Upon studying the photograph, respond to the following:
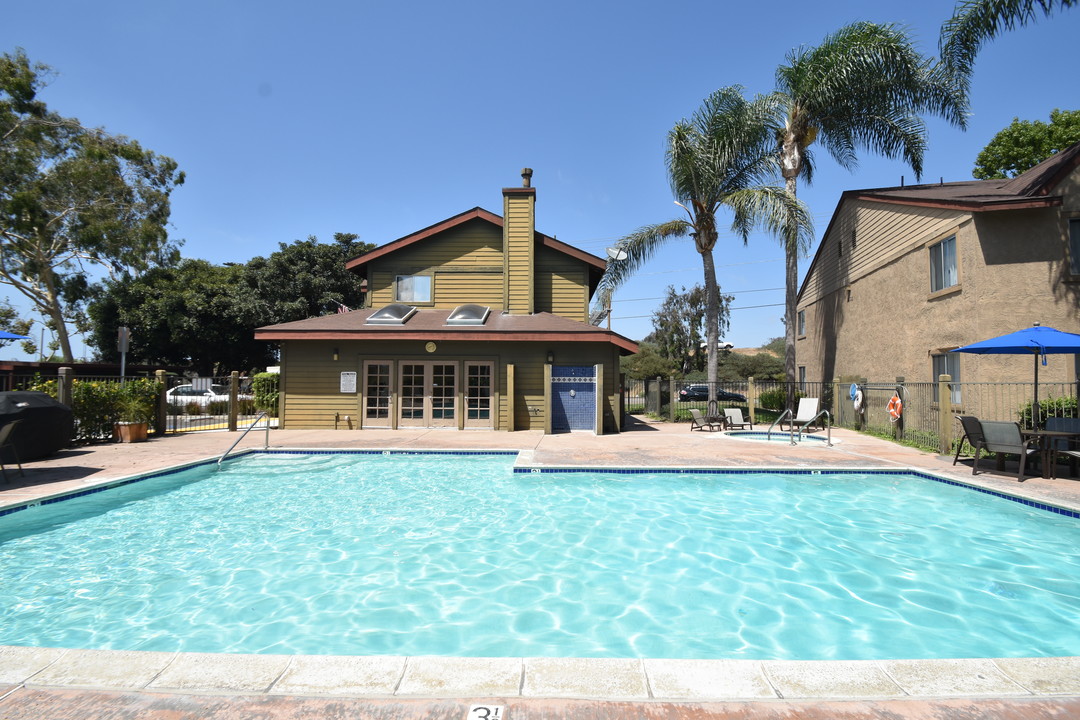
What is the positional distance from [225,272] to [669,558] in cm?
4154

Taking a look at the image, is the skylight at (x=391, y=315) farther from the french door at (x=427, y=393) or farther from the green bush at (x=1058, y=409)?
the green bush at (x=1058, y=409)

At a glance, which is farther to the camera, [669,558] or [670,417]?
[670,417]

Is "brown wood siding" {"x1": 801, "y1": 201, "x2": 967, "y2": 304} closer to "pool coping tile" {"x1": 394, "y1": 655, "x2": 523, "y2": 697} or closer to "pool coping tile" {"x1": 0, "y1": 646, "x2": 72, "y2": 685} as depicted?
"pool coping tile" {"x1": 394, "y1": 655, "x2": 523, "y2": 697}

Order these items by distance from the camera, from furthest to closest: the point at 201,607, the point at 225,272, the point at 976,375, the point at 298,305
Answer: the point at 225,272
the point at 298,305
the point at 976,375
the point at 201,607

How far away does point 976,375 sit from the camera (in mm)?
12375

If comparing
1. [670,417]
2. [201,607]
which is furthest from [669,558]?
[670,417]

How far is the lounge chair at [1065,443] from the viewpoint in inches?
336

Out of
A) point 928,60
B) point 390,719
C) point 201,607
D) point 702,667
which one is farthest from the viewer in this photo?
point 928,60

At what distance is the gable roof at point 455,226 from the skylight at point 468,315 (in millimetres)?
2782

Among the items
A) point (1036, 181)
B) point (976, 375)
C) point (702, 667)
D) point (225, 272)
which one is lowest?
point (702, 667)

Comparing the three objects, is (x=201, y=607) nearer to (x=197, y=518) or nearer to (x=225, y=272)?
(x=197, y=518)

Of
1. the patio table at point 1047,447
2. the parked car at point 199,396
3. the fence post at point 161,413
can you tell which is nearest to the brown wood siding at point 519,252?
the fence post at point 161,413

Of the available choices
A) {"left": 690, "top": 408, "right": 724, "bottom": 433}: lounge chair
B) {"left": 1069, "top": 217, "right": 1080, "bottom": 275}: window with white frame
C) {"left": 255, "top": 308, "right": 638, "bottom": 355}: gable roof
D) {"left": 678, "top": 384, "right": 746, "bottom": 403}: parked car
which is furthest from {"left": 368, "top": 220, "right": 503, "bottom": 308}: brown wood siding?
{"left": 1069, "top": 217, "right": 1080, "bottom": 275}: window with white frame

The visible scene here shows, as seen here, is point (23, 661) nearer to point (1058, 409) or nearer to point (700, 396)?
point (1058, 409)
